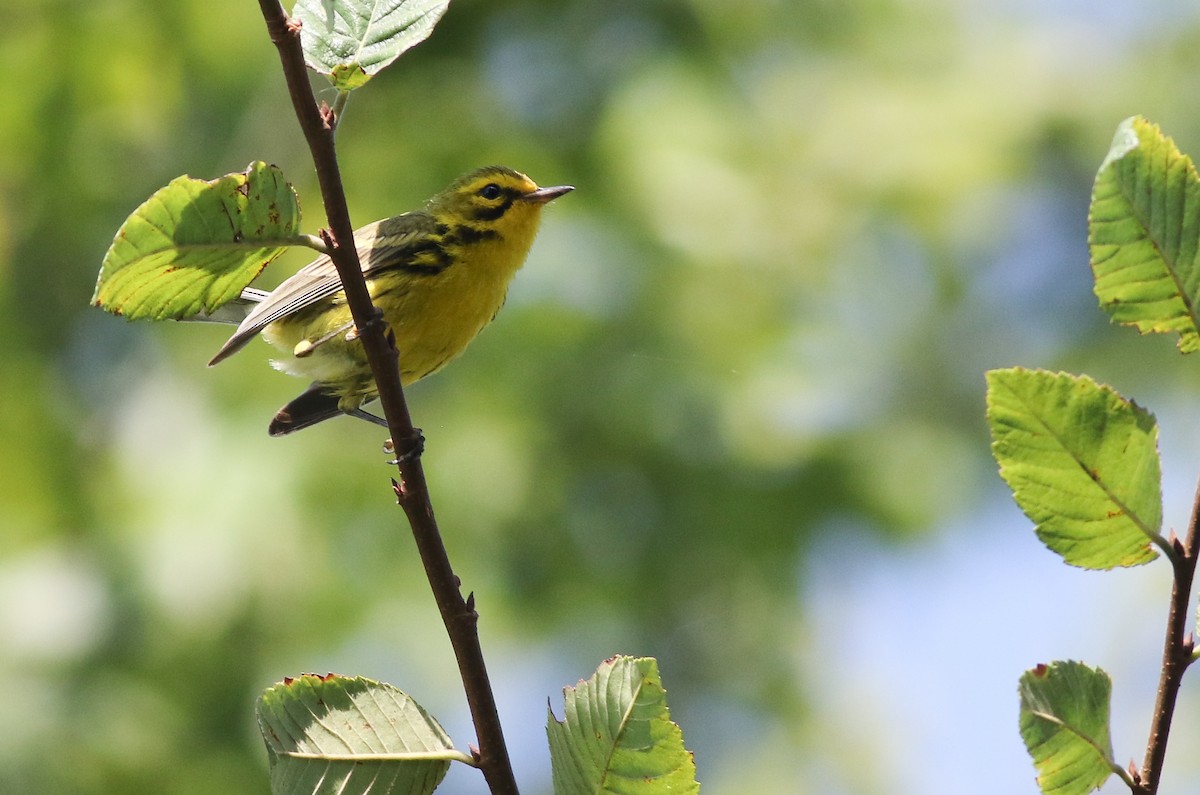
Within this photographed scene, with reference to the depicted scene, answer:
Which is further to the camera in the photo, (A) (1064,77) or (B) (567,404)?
(A) (1064,77)

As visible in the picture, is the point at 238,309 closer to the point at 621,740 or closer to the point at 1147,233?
the point at 621,740

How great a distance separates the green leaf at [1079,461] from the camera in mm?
1163

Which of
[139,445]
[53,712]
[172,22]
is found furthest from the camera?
[172,22]

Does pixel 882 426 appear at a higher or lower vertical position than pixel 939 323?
lower

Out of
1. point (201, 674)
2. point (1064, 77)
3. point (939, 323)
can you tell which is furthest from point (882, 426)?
point (201, 674)

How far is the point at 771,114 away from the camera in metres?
6.97

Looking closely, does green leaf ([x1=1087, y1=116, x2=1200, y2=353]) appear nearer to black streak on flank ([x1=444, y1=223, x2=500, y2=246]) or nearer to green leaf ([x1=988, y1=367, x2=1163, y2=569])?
green leaf ([x1=988, y1=367, x2=1163, y2=569])

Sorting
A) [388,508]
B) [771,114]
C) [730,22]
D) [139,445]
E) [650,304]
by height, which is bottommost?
[388,508]

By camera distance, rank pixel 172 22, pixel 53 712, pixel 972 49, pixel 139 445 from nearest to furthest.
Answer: pixel 53 712, pixel 139 445, pixel 172 22, pixel 972 49

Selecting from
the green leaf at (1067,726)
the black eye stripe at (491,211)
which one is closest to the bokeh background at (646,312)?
the black eye stripe at (491,211)

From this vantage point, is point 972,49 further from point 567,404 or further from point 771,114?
point 567,404

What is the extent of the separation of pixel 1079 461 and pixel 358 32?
2.85 ft

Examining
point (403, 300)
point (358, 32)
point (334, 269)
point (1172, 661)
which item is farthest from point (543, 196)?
point (1172, 661)

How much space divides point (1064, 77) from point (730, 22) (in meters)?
1.78
